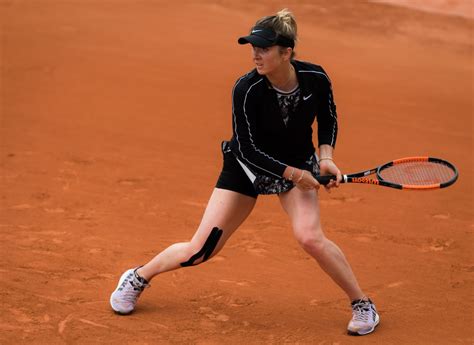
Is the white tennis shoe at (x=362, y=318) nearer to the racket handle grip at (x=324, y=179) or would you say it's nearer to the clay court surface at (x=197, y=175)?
the clay court surface at (x=197, y=175)

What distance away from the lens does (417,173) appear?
5.42 m

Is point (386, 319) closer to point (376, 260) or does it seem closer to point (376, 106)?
point (376, 260)

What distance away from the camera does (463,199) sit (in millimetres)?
7883

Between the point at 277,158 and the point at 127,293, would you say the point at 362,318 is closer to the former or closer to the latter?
the point at 277,158

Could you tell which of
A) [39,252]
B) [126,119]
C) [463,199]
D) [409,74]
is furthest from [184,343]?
[409,74]

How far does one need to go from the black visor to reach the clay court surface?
1651mm

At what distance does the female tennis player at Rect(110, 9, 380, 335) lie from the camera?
4852 mm

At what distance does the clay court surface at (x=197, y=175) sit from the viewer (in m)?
5.42

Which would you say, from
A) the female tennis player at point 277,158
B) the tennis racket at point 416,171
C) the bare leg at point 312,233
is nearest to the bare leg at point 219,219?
the female tennis player at point 277,158

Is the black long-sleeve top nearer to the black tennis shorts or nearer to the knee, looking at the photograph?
the black tennis shorts

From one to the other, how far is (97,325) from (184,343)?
549 mm

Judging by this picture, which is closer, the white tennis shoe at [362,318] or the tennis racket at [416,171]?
the white tennis shoe at [362,318]

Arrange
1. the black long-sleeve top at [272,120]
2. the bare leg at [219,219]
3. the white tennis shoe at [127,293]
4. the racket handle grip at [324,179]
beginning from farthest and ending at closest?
the white tennis shoe at [127,293] → the bare leg at [219,219] → the racket handle grip at [324,179] → the black long-sleeve top at [272,120]

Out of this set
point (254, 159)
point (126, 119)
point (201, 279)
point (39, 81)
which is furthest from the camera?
point (39, 81)
